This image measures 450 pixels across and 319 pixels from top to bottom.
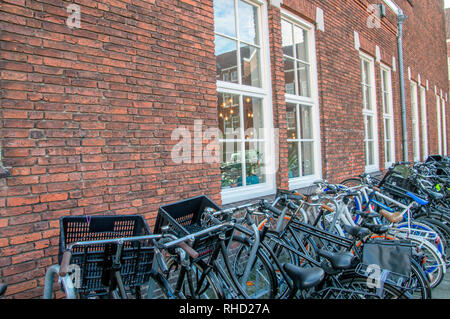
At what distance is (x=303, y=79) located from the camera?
6.17m

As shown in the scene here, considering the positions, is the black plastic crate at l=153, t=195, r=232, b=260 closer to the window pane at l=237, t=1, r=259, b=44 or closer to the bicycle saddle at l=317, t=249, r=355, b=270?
the bicycle saddle at l=317, t=249, r=355, b=270

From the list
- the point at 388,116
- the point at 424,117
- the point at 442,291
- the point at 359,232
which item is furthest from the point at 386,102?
the point at 359,232

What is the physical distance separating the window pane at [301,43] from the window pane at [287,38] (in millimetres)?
175

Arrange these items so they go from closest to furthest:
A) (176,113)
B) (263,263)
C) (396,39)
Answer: (263,263)
(176,113)
(396,39)

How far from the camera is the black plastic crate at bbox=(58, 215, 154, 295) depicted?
2006mm

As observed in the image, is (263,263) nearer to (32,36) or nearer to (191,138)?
(191,138)

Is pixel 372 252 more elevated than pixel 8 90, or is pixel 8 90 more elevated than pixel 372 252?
pixel 8 90

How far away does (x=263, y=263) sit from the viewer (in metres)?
2.90

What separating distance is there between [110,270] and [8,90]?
5.45ft

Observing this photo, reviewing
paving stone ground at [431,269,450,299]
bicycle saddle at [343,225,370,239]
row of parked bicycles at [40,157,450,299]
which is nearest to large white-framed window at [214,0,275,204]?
row of parked bicycles at [40,157,450,299]

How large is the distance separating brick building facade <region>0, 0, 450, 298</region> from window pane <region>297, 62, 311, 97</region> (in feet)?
0.07

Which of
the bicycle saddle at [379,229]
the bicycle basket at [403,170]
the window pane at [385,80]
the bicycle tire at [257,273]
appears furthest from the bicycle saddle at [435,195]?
the window pane at [385,80]
